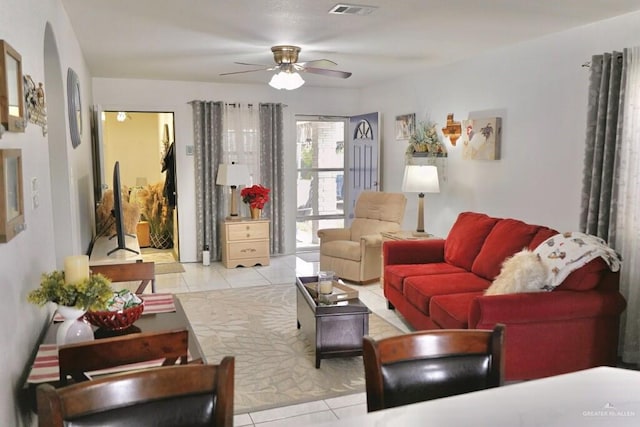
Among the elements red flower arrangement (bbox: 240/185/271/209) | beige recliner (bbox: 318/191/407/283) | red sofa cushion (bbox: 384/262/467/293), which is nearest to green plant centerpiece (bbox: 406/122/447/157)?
beige recliner (bbox: 318/191/407/283)

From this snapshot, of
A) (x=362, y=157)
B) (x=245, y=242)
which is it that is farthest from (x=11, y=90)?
(x=362, y=157)

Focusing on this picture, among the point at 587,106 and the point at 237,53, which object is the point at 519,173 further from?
the point at 237,53

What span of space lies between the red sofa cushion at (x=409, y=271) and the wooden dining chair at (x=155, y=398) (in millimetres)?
3231

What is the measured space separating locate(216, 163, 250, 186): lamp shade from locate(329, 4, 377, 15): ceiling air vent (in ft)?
11.5

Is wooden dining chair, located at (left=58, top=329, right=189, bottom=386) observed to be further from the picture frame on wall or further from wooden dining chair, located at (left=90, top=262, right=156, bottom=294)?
the picture frame on wall

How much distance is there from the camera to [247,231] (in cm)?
678

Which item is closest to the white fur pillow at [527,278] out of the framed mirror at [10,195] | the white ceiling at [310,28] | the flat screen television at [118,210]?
the white ceiling at [310,28]

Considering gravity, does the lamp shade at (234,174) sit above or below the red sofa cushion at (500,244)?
above

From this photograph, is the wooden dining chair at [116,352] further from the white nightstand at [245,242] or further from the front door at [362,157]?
the front door at [362,157]

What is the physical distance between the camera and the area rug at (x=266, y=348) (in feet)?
10.7

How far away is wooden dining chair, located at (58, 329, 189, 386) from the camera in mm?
1595

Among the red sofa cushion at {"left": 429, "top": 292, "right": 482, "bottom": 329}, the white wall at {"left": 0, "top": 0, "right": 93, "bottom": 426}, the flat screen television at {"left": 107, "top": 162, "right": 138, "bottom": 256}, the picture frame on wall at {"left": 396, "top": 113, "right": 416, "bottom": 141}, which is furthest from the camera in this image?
the picture frame on wall at {"left": 396, "top": 113, "right": 416, "bottom": 141}

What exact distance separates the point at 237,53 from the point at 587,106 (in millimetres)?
3085

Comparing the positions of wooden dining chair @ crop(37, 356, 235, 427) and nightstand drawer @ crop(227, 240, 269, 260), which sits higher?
wooden dining chair @ crop(37, 356, 235, 427)
